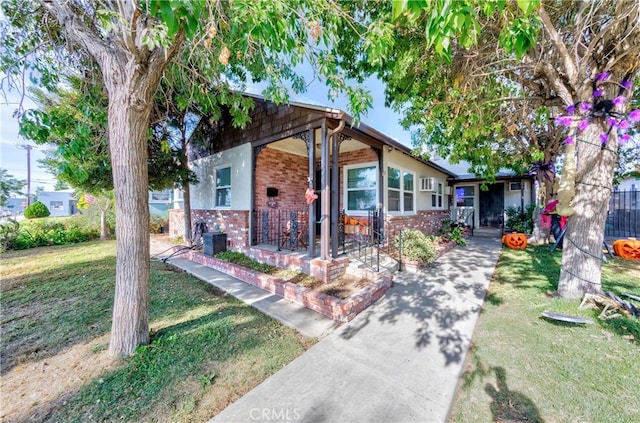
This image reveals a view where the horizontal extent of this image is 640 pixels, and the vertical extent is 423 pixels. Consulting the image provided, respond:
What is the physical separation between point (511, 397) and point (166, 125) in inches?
407

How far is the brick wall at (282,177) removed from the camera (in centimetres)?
722

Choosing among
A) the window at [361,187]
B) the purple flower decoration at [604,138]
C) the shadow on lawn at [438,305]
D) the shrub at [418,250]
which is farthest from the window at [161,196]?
the purple flower decoration at [604,138]

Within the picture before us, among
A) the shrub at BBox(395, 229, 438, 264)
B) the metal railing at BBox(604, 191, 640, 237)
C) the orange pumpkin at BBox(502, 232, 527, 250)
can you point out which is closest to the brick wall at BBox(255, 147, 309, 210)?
the shrub at BBox(395, 229, 438, 264)

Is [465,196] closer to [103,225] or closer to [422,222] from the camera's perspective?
[422,222]

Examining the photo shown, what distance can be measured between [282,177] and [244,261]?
9.53 feet

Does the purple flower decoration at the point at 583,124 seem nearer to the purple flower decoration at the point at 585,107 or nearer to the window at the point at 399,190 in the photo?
the purple flower decoration at the point at 585,107

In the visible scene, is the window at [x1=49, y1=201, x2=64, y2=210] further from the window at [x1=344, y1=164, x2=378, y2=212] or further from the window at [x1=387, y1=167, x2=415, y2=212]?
the window at [x1=387, y1=167, x2=415, y2=212]

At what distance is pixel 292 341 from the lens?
3219 millimetres

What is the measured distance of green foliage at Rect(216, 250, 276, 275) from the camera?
5726mm

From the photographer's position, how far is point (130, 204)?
278cm

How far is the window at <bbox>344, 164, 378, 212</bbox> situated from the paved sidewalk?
3.52 meters

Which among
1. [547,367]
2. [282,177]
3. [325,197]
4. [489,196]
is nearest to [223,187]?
[282,177]

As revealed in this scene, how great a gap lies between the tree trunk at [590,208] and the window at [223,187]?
8.17 m

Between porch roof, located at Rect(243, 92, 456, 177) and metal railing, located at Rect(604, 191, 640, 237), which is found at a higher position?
porch roof, located at Rect(243, 92, 456, 177)
